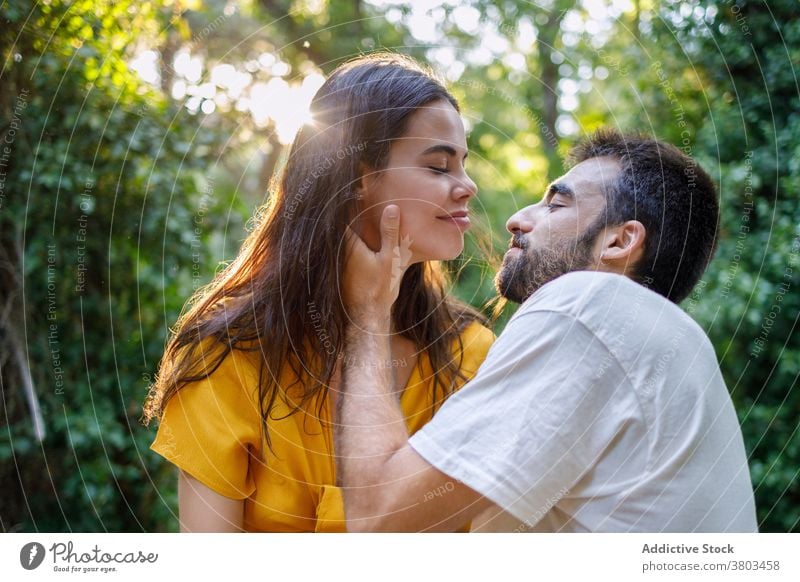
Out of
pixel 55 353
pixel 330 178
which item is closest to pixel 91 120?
pixel 55 353

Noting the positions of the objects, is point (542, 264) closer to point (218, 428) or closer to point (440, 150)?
point (440, 150)

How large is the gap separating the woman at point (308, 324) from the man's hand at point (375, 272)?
3 cm

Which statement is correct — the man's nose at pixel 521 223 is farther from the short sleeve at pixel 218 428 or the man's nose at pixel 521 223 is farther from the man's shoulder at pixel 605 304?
the short sleeve at pixel 218 428

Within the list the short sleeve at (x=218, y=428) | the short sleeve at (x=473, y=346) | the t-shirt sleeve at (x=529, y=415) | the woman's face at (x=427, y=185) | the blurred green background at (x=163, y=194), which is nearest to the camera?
the t-shirt sleeve at (x=529, y=415)

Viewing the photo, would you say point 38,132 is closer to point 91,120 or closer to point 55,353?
point 91,120

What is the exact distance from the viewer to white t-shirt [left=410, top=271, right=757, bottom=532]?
1.07 metres

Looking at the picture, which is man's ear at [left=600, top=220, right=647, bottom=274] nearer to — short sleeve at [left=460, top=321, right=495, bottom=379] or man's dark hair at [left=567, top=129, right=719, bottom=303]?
man's dark hair at [left=567, top=129, right=719, bottom=303]

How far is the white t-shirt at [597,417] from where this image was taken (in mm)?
1068

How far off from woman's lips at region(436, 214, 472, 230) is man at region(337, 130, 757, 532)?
0.26 metres

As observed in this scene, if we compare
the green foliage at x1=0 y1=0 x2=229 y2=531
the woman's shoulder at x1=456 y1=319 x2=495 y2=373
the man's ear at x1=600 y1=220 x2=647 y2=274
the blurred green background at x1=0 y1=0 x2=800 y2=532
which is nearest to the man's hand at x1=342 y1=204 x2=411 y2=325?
the woman's shoulder at x1=456 y1=319 x2=495 y2=373

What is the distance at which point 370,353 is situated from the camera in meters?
1.25

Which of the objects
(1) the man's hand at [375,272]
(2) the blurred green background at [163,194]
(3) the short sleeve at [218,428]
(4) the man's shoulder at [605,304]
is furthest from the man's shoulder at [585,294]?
(2) the blurred green background at [163,194]

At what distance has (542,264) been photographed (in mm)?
1338
